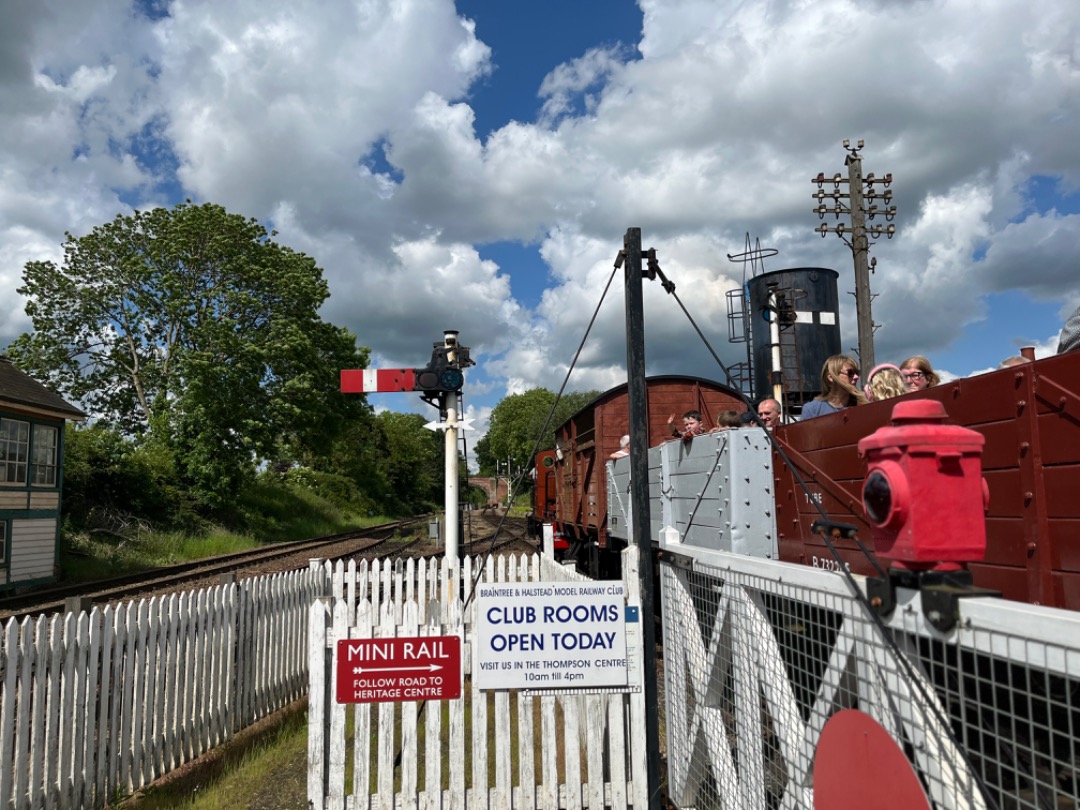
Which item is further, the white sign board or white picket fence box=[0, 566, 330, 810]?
white picket fence box=[0, 566, 330, 810]

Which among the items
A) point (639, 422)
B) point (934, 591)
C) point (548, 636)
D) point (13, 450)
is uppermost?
point (13, 450)

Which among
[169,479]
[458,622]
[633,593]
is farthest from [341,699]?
[169,479]

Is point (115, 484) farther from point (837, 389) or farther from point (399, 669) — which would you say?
point (837, 389)

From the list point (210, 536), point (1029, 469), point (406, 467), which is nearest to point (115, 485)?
point (210, 536)

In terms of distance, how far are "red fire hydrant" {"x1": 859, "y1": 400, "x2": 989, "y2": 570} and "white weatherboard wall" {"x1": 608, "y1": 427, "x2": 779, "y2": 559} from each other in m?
2.96

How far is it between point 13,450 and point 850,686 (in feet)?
61.6

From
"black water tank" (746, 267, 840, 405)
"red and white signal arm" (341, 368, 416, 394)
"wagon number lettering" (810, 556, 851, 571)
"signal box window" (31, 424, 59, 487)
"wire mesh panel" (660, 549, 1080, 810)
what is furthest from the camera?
"signal box window" (31, 424, 59, 487)

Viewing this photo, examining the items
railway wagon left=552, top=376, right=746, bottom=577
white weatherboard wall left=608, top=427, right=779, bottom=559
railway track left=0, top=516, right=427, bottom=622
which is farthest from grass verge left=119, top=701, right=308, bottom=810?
railway wagon left=552, top=376, right=746, bottom=577

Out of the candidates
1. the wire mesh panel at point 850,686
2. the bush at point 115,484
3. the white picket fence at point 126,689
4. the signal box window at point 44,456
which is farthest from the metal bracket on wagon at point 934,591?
the bush at point 115,484

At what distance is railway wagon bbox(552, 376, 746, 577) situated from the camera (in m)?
10.6

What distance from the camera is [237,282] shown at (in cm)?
2850

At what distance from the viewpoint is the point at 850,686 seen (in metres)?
2.46

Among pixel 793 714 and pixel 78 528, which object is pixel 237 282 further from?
pixel 793 714

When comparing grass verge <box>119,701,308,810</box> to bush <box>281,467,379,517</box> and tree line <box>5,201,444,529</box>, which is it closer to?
tree line <box>5,201,444,529</box>
